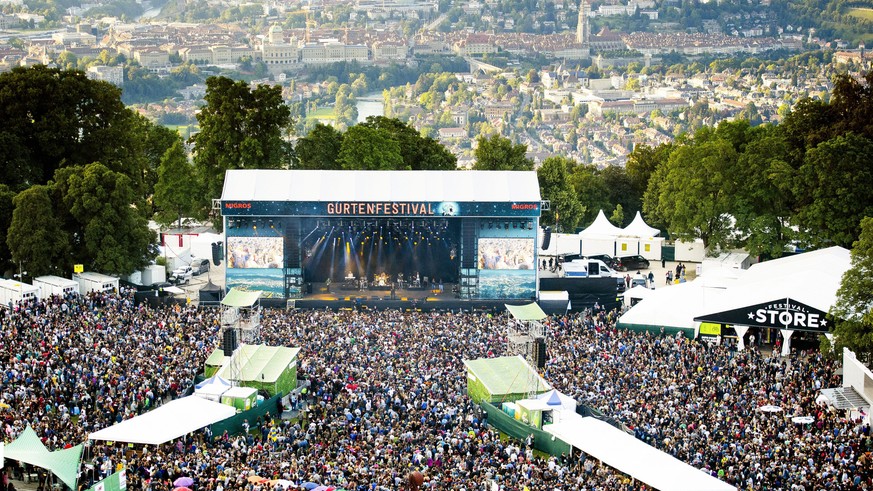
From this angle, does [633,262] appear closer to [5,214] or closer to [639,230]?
[639,230]

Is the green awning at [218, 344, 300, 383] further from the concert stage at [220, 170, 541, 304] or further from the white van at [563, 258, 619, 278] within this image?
the white van at [563, 258, 619, 278]

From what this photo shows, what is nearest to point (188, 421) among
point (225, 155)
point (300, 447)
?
point (300, 447)

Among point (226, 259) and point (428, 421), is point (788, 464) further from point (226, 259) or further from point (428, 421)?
point (226, 259)

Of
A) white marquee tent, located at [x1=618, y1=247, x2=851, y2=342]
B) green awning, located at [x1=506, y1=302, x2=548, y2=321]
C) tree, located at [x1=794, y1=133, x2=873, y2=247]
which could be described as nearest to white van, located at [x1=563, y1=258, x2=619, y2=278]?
white marquee tent, located at [x1=618, y1=247, x2=851, y2=342]

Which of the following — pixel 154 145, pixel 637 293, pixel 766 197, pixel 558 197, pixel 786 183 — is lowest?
pixel 637 293

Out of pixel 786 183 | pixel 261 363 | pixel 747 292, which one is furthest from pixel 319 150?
pixel 261 363

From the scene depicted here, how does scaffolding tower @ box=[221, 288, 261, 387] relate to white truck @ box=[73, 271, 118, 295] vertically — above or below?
above
